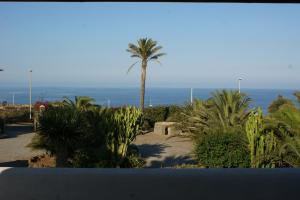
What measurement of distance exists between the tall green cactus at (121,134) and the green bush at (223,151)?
2.04 meters

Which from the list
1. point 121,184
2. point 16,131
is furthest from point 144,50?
point 121,184

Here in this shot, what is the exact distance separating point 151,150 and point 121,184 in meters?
14.9

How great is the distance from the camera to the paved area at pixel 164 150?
1576 centimetres

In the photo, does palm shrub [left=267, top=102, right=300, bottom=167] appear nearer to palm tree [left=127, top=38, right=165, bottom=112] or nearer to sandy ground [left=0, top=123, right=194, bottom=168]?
sandy ground [left=0, top=123, right=194, bottom=168]

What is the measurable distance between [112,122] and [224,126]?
5180 millimetres

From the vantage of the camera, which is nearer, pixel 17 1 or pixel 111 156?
pixel 17 1

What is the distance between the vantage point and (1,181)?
15.2 ft

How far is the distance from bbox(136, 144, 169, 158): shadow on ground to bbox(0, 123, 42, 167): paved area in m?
4.28

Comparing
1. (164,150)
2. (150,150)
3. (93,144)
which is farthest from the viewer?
(150,150)

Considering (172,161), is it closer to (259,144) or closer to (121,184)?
(259,144)

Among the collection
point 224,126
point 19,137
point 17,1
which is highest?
point 17,1

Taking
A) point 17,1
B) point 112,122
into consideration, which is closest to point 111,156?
point 112,122

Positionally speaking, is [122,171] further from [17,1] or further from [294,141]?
[294,141]

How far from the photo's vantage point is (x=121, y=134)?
12.8m
